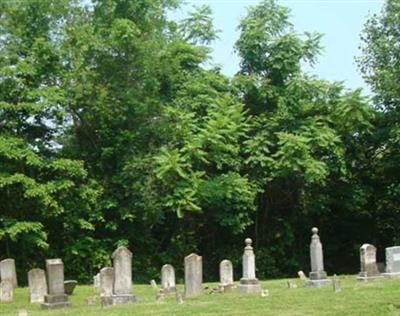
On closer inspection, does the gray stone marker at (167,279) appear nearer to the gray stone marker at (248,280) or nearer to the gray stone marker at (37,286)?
the gray stone marker at (248,280)

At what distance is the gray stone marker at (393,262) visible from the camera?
58.3 ft

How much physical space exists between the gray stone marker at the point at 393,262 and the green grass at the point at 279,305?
1256 mm

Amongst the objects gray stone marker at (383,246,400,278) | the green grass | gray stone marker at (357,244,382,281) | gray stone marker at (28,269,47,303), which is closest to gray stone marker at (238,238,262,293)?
the green grass

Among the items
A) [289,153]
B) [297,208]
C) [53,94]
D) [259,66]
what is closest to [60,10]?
[53,94]

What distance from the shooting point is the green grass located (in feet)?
38.4

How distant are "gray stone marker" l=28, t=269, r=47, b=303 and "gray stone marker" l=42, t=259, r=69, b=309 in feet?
6.45

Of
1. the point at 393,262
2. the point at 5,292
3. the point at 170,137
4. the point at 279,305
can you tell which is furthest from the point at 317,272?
the point at 170,137

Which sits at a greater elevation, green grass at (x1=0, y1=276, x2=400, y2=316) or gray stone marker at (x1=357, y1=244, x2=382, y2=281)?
gray stone marker at (x1=357, y1=244, x2=382, y2=281)

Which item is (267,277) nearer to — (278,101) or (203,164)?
(203,164)

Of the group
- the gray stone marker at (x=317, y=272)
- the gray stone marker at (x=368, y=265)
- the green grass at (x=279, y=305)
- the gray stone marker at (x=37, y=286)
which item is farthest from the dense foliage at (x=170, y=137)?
the green grass at (x=279, y=305)

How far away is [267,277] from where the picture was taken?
2783 cm

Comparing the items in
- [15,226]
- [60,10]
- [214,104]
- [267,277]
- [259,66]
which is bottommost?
[267,277]

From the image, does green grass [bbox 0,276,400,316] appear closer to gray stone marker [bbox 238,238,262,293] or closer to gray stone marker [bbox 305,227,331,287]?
gray stone marker [bbox 238,238,262,293]

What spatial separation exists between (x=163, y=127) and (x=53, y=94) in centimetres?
424
